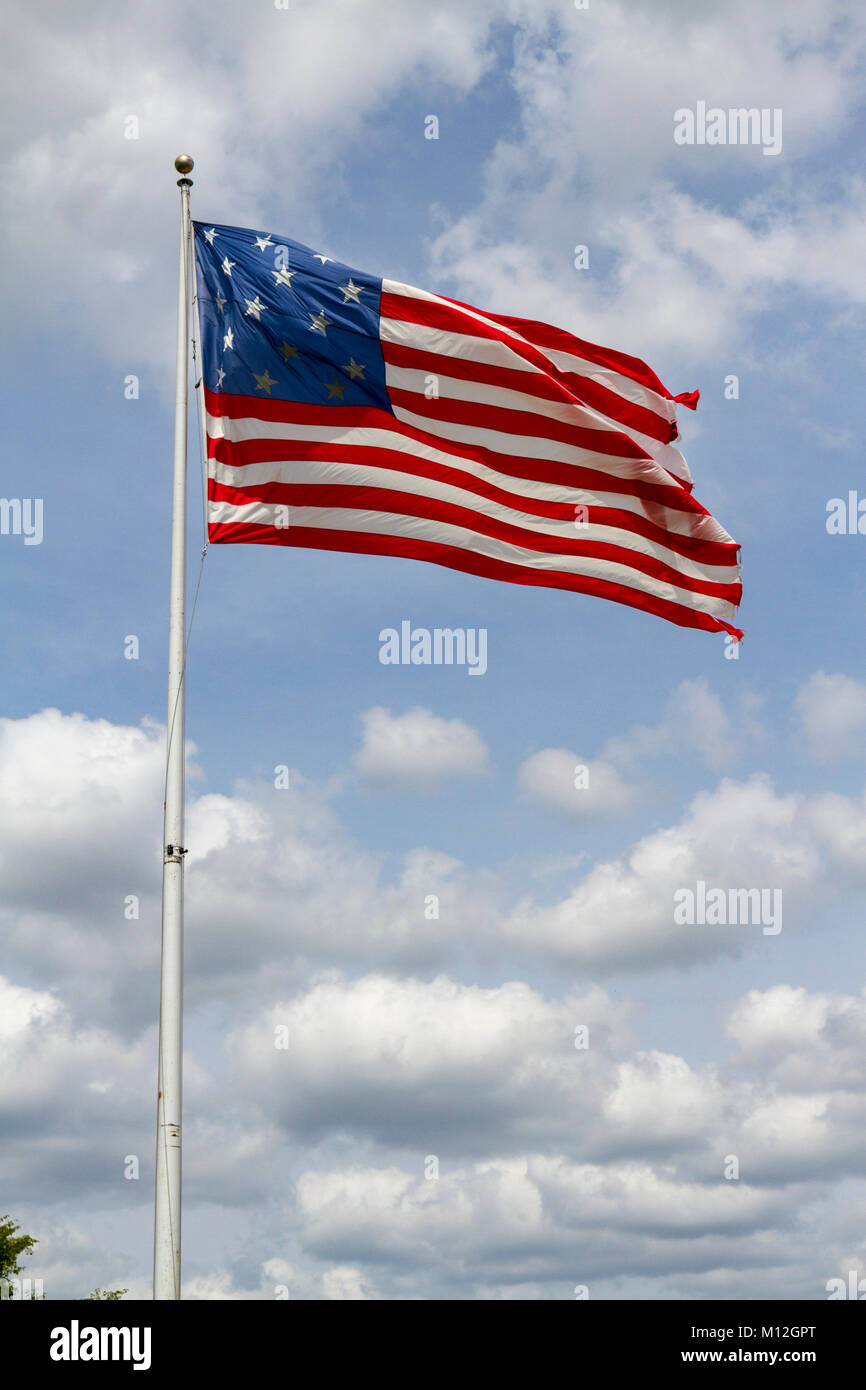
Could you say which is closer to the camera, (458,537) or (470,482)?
(458,537)

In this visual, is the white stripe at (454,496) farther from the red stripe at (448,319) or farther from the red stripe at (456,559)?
the red stripe at (448,319)

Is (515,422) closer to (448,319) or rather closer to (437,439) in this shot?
(437,439)

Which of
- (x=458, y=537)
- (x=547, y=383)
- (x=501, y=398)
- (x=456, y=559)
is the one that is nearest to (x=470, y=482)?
(x=458, y=537)

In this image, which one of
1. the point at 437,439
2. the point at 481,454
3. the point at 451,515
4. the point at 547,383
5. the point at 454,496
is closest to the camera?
the point at 451,515

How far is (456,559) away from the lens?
69.7ft

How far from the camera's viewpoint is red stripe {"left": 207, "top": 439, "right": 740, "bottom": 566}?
64.4 feet

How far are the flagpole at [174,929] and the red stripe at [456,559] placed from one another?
46.5 inches

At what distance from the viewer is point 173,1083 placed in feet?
53.5

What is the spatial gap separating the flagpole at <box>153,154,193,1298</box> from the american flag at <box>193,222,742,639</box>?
29.7 inches

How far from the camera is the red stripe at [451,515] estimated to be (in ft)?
64.2

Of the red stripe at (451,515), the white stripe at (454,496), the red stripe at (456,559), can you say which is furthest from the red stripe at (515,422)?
the red stripe at (456,559)

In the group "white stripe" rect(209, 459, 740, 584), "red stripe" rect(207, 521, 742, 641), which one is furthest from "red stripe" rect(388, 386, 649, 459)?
"red stripe" rect(207, 521, 742, 641)

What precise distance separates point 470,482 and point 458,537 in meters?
0.92
